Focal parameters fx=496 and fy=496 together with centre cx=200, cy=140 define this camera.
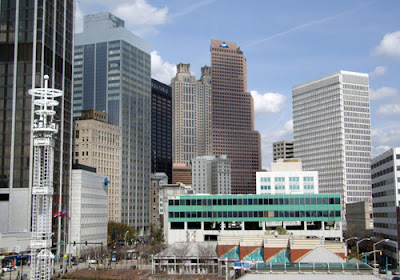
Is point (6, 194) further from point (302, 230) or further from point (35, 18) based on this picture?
point (302, 230)

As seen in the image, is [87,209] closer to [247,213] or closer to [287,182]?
[247,213]

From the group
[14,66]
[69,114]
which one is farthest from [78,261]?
[14,66]

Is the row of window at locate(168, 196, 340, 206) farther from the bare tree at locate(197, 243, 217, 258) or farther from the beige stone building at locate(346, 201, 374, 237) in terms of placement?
the beige stone building at locate(346, 201, 374, 237)

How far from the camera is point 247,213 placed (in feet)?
470

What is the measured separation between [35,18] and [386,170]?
107m

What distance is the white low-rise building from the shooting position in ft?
572

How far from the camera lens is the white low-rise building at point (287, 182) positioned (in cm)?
17430

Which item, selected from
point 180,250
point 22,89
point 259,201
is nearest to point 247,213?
point 259,201

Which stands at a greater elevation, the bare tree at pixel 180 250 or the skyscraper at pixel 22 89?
the skyscraper at pixel 22 89

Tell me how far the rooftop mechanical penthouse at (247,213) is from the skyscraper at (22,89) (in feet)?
118

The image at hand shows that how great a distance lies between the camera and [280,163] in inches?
7318

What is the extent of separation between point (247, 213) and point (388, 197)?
38.7 meters

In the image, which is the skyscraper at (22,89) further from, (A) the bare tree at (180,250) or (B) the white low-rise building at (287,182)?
(B) the white low-rise building at (287,182)

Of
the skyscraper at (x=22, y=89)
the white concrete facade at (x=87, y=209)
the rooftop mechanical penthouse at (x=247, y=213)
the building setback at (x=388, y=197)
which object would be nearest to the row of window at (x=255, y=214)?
the rooftop mechanical penthouse at (x=247, y=213)
